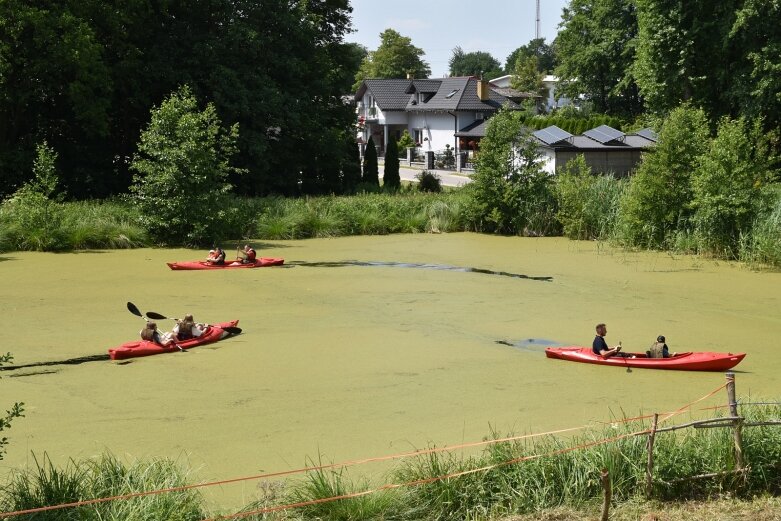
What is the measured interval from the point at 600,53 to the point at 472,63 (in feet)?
361

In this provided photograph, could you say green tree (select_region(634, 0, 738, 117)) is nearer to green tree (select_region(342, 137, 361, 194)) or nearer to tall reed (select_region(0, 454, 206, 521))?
green tree (select_region(342, 137, 361, 194))

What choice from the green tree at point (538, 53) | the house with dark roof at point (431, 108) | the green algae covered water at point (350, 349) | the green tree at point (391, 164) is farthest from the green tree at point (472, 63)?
the green algae covered water at point (350, 349)

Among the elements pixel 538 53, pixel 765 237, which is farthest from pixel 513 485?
pixel 538 53

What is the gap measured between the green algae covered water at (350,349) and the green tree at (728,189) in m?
0.97

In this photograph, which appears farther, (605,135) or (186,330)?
(605,135)

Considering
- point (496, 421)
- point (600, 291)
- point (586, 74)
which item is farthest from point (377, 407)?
point (586, 74)

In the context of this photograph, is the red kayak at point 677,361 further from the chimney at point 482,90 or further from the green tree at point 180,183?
the chimney at point 482,90

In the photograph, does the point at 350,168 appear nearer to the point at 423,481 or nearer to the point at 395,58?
the point at 423,481

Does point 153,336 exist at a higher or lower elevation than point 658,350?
higher

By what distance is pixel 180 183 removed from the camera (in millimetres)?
26484

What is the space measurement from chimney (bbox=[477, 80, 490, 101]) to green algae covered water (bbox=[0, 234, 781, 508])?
40424mm

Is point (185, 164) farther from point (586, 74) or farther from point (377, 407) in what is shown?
point (586, 74)

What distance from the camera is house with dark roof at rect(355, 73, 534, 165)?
2514 inches

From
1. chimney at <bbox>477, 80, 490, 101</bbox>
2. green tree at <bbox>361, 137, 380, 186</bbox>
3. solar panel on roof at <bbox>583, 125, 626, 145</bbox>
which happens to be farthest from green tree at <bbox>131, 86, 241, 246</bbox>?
chimney at <bbox>477, 80, 490, 101</bbox>
